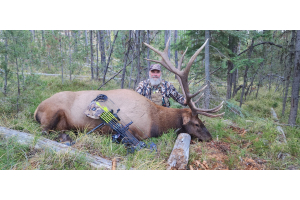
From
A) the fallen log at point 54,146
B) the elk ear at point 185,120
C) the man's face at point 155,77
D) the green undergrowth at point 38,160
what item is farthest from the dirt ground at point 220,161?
the man's face at point 155,77

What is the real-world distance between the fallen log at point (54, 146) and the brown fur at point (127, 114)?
54 cm

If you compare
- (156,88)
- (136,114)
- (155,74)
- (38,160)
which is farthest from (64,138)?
(155,74)

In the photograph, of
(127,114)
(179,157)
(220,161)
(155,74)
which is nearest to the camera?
(179,157)

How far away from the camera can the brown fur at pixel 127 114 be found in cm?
341

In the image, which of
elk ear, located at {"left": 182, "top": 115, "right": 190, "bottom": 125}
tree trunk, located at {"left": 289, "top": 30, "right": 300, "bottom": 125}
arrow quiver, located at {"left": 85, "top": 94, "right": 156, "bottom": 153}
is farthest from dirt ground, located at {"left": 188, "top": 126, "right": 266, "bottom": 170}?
tree trunk, located at {"left": 289, "top": 30, "right": 300, "bottom": 125}

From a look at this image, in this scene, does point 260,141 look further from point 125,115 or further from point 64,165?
point 64,165

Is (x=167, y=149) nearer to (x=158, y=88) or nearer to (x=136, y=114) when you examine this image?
(x=136, y=114)

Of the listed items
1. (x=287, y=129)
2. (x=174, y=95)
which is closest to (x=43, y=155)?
(x=174, y=95)

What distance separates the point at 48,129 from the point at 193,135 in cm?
268

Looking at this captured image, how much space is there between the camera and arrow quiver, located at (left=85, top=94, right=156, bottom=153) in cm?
312

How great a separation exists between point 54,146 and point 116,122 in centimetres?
102

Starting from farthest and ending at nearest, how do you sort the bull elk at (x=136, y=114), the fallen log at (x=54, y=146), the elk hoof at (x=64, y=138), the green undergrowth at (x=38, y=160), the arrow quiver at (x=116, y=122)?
1. the bull elk at (x=136, y=114)
2. the elk hoof at (x=64, y=138)
3. the arrow quiver at (x=116, y=122)
4. the fallen log at (x=54, y=146)
5. the green undergrowth at (x=38, y=160)

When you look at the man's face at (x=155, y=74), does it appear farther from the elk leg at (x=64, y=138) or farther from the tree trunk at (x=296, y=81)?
the tree trunk at (x=296, y=81)

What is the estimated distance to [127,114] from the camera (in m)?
3.42
